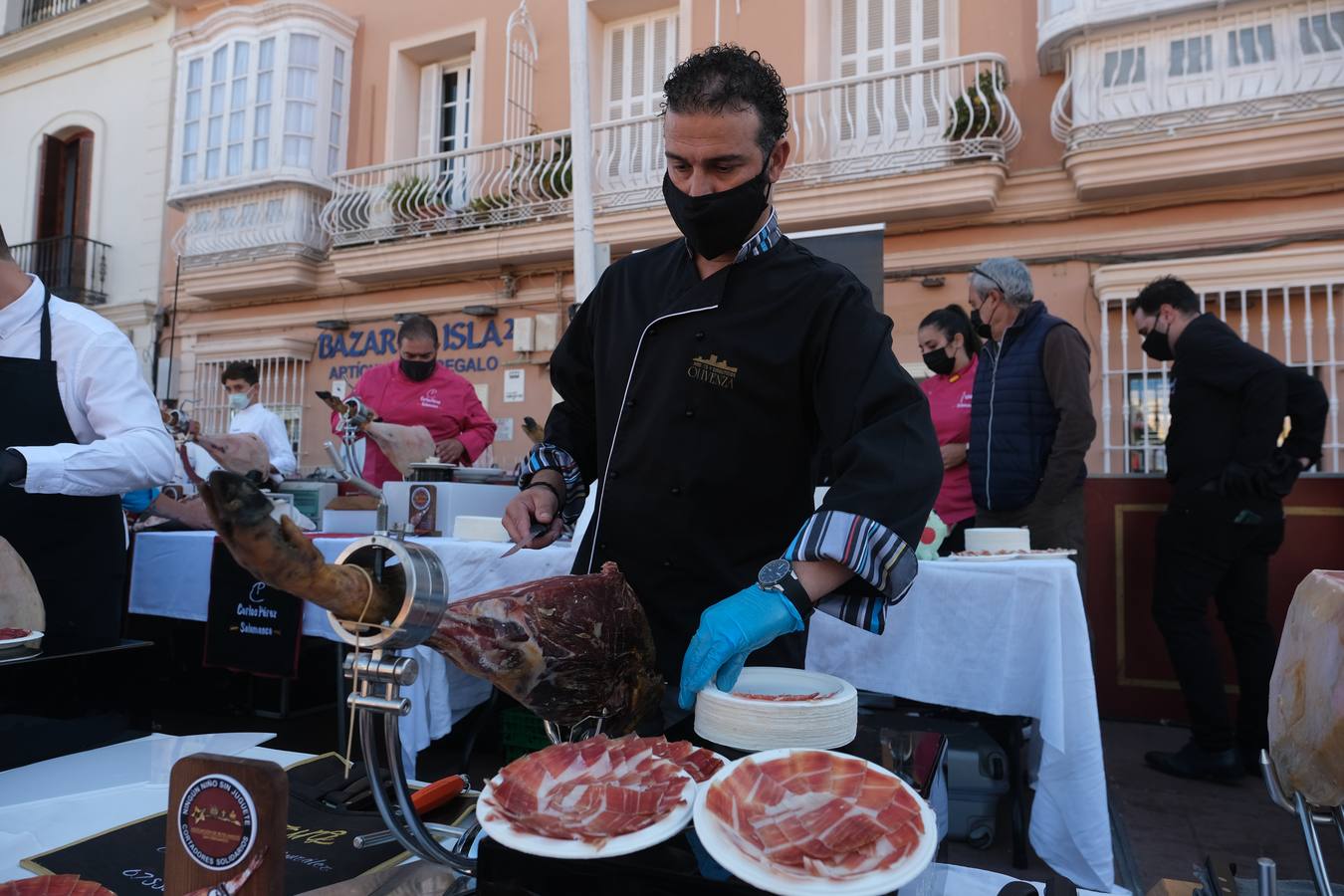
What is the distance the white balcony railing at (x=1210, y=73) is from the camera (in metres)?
6.25

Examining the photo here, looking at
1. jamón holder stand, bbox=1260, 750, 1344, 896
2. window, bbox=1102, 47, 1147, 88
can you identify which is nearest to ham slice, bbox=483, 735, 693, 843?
jamón holder stand, bbox=1260, 750, 1344, 896

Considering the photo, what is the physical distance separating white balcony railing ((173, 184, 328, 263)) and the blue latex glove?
10.8 meters

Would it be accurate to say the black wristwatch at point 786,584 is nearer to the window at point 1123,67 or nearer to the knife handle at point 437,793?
the knife handle at point 437,793

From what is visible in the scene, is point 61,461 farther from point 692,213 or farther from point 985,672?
point 985,672

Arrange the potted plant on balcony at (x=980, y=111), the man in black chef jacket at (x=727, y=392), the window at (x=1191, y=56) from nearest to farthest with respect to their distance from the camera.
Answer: the man in black chef jacket at (x=727, y=392), the window at (x=1191, y=56), the potted plant on balcony at (x=980, y=111)

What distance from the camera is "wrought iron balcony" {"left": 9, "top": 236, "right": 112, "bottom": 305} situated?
1202 centimetres

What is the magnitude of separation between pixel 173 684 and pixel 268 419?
233cm

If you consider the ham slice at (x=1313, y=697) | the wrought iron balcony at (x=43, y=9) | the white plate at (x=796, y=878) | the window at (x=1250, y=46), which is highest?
the wrought iron balcony at (x=43, y=9)

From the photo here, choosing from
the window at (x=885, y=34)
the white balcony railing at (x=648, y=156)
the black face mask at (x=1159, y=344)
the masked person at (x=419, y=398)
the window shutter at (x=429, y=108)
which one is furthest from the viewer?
the window shutter at (x=429, y=108)

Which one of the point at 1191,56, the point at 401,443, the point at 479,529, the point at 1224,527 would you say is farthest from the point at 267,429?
the point at 1191,56

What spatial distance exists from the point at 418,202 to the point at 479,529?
746 cm

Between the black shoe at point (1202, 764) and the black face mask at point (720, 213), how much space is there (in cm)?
358

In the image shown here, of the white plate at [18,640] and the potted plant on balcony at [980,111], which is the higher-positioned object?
the potted plant on balcony at [980,111]

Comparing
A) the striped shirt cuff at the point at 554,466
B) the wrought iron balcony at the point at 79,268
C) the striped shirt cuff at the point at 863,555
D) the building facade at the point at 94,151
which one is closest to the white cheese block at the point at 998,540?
the striped shirt cuff at the point at 554,466
